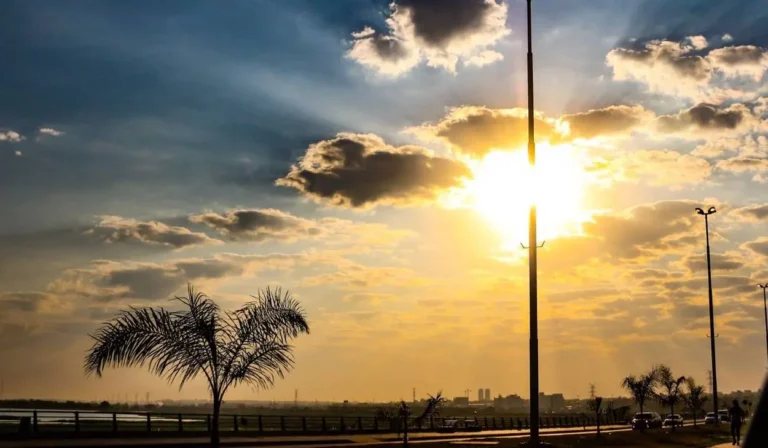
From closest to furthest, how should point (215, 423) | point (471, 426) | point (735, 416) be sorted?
point (215, 423) < point (735, 416) < point (471, 426)

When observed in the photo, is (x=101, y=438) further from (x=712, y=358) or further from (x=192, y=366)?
(x=712, y=358)

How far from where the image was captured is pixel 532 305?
2647 centimetres

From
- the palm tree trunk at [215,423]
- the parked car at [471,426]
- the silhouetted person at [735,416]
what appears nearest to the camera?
the palm tree trunk at [215,423]

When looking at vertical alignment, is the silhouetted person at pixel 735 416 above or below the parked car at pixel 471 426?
above

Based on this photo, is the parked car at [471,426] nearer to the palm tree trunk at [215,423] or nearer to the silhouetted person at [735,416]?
the silhouetted person at [735,416]

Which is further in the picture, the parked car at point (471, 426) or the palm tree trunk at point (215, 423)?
the parked car at point (471, 426)

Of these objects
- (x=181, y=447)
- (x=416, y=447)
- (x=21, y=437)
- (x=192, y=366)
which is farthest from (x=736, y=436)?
(x=21, y=437)

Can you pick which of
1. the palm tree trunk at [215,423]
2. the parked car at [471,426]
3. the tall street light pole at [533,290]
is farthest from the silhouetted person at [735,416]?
the parked car at [471,426]

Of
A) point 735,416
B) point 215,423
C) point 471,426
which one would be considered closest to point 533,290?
point 215,423

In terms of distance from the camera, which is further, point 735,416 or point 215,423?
point 735,416

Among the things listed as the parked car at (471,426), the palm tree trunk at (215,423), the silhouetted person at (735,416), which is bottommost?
the parked car at (471,426)

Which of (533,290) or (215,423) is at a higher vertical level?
(533,290)

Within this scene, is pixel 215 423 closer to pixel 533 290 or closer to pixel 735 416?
pixel 533 290

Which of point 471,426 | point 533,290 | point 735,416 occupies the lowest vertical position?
point 471,426
